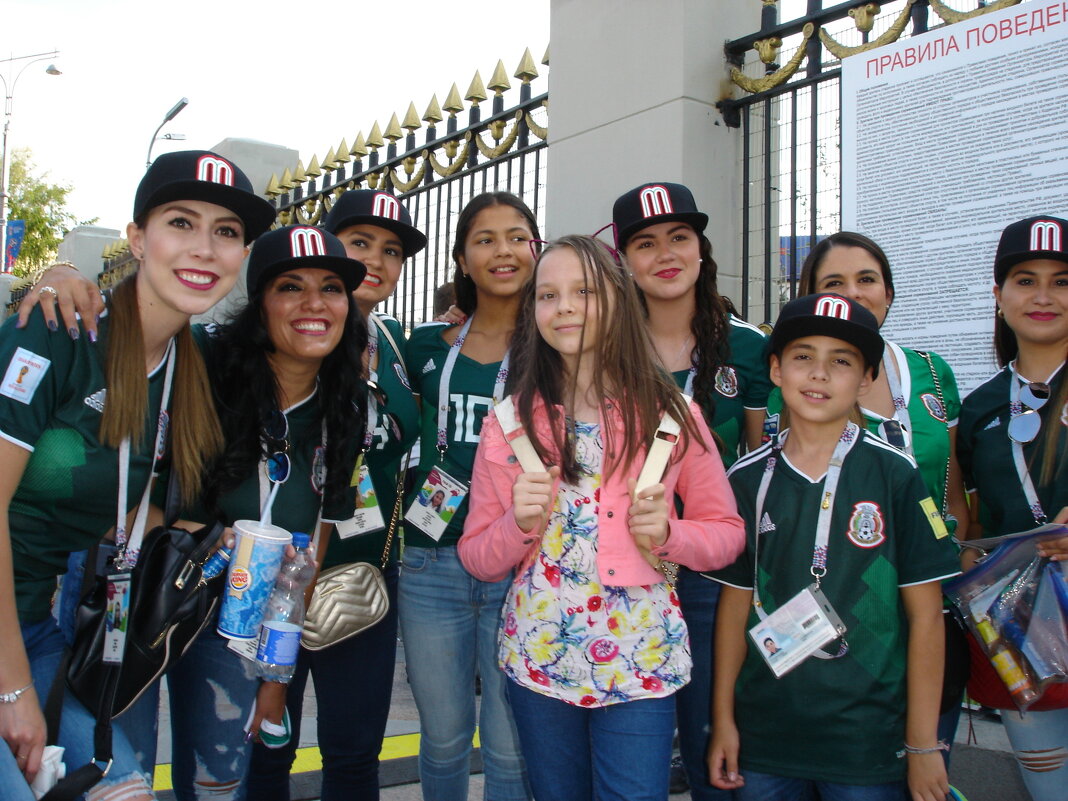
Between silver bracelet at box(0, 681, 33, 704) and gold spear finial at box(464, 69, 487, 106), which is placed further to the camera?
gold spear finial at box(464, 69, 487, 106)

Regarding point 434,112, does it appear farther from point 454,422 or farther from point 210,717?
point 210,717

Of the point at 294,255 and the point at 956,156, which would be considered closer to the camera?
the point at 294,255

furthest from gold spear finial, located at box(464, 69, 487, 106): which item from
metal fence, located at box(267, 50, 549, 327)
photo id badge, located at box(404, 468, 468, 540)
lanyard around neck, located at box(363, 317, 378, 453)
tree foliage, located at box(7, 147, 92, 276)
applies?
tree foliage, located at box(7, 147, 92, 276)

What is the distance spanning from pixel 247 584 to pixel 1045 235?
2.57 m

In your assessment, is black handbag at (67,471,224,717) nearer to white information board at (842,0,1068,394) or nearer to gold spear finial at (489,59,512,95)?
white information board at (842,0,1068,394)

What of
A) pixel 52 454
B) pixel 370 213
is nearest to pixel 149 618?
pixel 52 454

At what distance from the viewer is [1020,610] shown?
237cm

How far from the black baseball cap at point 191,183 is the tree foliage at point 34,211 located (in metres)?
38.6

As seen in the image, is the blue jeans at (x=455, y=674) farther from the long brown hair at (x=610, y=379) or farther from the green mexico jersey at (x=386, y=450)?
the long brown hair at (x=610, y=379)

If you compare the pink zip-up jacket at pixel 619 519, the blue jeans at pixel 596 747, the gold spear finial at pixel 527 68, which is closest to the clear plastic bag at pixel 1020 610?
the pink zip-up jacket at pixel 619 519

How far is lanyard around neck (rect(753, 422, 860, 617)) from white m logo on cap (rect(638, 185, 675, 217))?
0.93 meters

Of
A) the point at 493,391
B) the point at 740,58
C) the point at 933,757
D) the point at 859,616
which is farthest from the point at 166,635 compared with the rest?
the point at 740,58

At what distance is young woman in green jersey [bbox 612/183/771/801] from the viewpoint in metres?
2.80

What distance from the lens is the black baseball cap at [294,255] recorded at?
2.55m
